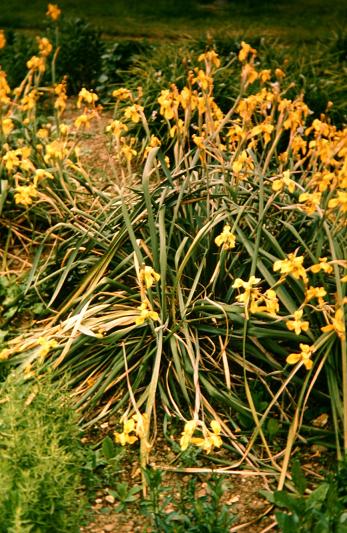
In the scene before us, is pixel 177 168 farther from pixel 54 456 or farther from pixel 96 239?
pixel 54 456

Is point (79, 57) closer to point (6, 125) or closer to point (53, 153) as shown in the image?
point (6, 125)

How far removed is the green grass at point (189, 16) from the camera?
9.84m

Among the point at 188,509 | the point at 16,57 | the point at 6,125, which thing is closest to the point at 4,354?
the point at 188,509

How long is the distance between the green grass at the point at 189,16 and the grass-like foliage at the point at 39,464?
23.0ft

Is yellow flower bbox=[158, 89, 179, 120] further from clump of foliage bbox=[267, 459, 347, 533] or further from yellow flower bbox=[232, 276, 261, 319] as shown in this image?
clump of foliage bbox=[267, 459, 347, 533]

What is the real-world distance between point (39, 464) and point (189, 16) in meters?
8.58

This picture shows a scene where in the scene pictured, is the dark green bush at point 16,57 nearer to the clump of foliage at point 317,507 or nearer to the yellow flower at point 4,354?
the yellow flower at point 4,354

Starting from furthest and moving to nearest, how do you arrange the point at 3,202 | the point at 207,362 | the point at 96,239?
the point at 3,202 < the point at 96,239 < the point at 207,362

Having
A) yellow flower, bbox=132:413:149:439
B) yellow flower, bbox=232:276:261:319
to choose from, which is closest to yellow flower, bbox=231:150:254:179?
yellow flower, bbox=232:276:261:319

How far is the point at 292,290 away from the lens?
3.90 m

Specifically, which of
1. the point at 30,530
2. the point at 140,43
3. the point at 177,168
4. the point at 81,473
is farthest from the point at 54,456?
the point at 140,43

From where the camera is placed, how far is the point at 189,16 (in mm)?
10547

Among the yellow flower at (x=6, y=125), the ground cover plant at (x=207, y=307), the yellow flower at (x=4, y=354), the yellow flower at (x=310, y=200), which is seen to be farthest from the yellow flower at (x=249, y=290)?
the yellow flower at (x=6, y=125)

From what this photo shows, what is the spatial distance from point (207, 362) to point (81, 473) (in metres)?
0.82
